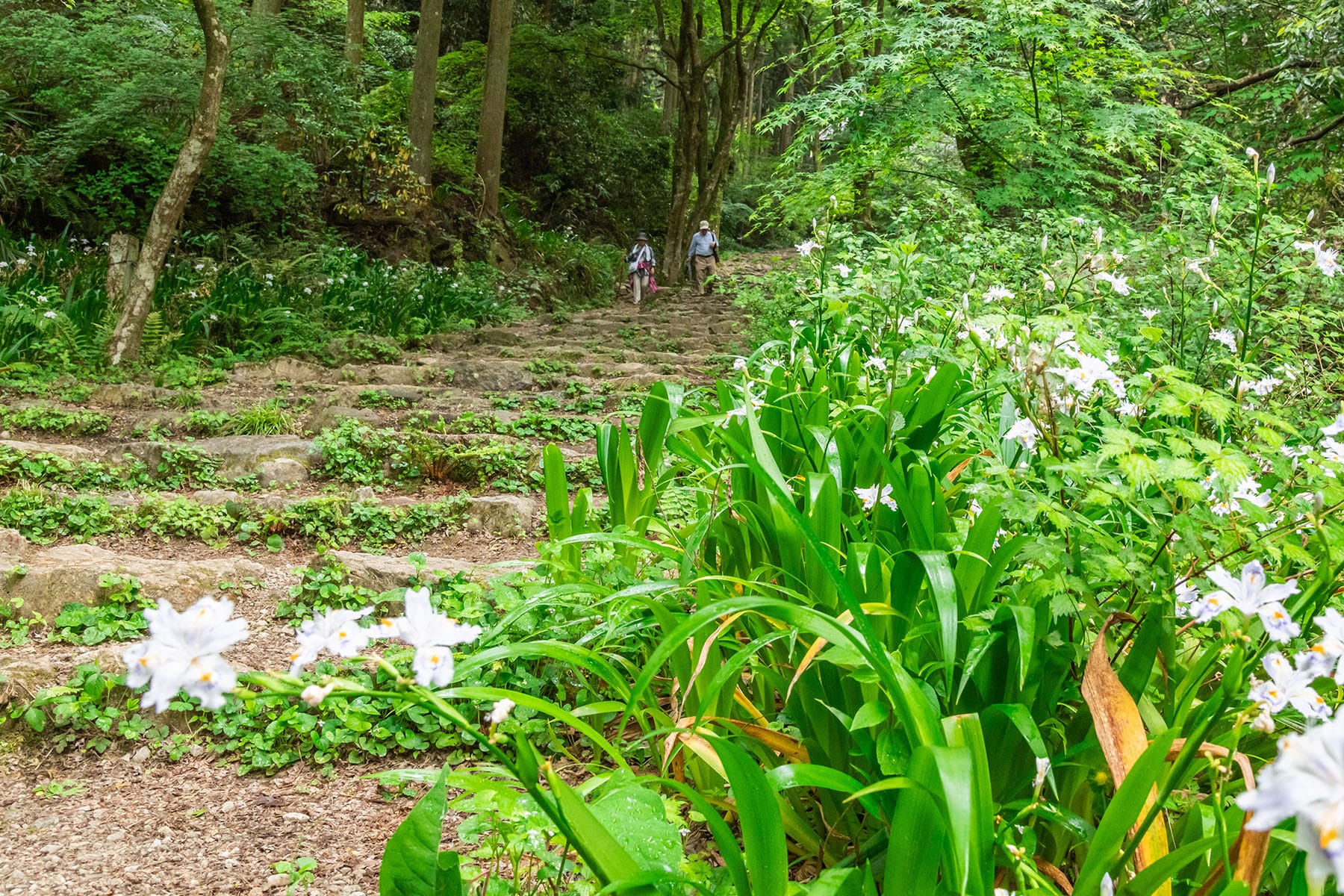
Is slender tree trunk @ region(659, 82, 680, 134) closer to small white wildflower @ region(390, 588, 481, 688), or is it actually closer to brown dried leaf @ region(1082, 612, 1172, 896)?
brown dried leaf @ region(1082, 612, 1172, 896)

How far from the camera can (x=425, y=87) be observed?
11.3 meters

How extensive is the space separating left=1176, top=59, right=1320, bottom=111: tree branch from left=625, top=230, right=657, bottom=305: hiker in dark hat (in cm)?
645

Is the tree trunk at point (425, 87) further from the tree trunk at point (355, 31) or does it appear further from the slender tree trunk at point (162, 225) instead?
the slender tree trunk at point (162, 225)

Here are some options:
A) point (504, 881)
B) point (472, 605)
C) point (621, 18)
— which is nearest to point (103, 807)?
point (472, 605)

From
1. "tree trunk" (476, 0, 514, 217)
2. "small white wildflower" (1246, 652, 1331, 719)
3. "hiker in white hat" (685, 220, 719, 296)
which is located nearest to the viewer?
"small white wildflower" (1246, 652, 1331, 719)

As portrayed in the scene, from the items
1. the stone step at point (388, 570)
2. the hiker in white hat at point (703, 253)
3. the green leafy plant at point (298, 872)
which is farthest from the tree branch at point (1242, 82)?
the green leafy plant at point (298, 872)

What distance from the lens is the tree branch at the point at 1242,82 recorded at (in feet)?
21.3

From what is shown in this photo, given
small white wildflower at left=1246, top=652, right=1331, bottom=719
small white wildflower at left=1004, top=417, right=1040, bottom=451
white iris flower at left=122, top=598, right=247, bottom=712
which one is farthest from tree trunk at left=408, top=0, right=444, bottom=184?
small white wildflower at left=1246, top=652, right=1331, bottom=719

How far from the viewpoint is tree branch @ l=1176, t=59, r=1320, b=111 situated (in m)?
6.49

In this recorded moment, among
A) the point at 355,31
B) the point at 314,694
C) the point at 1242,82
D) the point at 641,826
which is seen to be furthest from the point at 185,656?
the point at 355,31

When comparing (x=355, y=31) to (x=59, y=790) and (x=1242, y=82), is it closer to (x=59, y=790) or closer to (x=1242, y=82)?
(x=1242, y=82)

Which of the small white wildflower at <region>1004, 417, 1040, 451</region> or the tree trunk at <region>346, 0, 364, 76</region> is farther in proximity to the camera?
the tree trunk at <region>346, 0, 364, 76</region>

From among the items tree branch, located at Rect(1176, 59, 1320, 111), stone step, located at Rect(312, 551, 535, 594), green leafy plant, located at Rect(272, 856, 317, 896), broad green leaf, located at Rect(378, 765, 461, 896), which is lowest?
green leafy plant, located at Rect(272, 856, 317, 896)

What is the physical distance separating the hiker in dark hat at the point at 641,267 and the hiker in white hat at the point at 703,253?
0.74 meters
